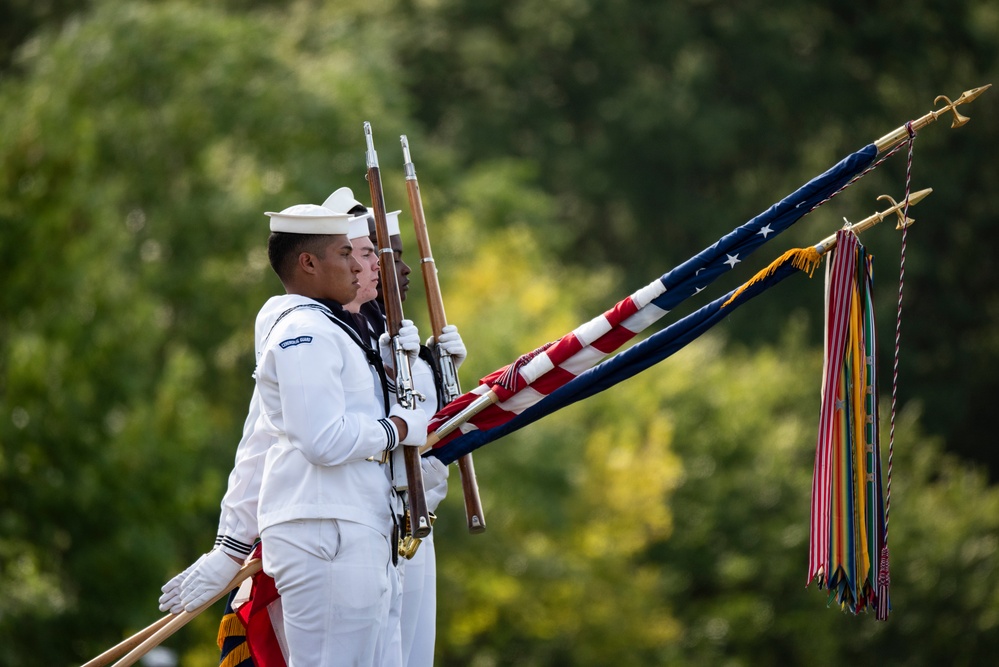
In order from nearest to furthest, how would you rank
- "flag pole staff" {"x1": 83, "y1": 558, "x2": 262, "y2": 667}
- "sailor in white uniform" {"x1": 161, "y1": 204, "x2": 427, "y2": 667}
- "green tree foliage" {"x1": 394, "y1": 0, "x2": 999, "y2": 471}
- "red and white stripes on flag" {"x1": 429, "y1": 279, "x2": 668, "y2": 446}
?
"sailor in white uniform" {"x1": 161, "y1": 204, "x2": 427, "y2": 667}
"flag pole staff" {"x1": 83, "y1": 558, "x2": 262, "y2": 667}
"red and white stripes on flag" {"x1": 429, "y1": 279, "x2": 668, "y2": 446}
"green tree foliage" {"x1": 394, "y1": 0, "x2": 999, "y2": 471}

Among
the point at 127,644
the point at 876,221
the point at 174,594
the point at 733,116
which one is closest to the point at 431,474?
the point at 174,594

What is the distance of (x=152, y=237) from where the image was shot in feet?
72.3

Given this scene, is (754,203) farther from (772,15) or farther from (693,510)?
(693,510)

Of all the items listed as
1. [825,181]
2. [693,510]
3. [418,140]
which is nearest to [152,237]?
[418,140]

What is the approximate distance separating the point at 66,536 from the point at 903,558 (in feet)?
54.4

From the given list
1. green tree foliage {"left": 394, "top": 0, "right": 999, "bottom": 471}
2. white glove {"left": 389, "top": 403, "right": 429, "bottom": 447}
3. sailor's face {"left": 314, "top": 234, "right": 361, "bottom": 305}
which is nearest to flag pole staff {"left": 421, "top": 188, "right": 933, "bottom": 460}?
white glove {"left": 389, "top": 403, "right": 429, "bottom": 447}

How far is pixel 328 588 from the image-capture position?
5621 millimetres

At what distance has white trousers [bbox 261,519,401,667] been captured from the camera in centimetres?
562

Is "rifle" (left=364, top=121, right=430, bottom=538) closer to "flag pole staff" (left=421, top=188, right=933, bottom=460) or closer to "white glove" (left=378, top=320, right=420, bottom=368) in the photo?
"white glove" (left=378, top=320, right=420, bottom=368)

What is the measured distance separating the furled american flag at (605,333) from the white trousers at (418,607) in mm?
423

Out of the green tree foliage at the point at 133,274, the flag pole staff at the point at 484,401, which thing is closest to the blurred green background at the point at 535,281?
the green tree foliage at the point at 133,274

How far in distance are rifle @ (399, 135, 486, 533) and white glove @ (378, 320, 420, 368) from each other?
39cm

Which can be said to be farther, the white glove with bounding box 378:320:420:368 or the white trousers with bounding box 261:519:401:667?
the white glove with bounding box 378:320:420:368

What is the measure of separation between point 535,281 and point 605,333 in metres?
20.6
